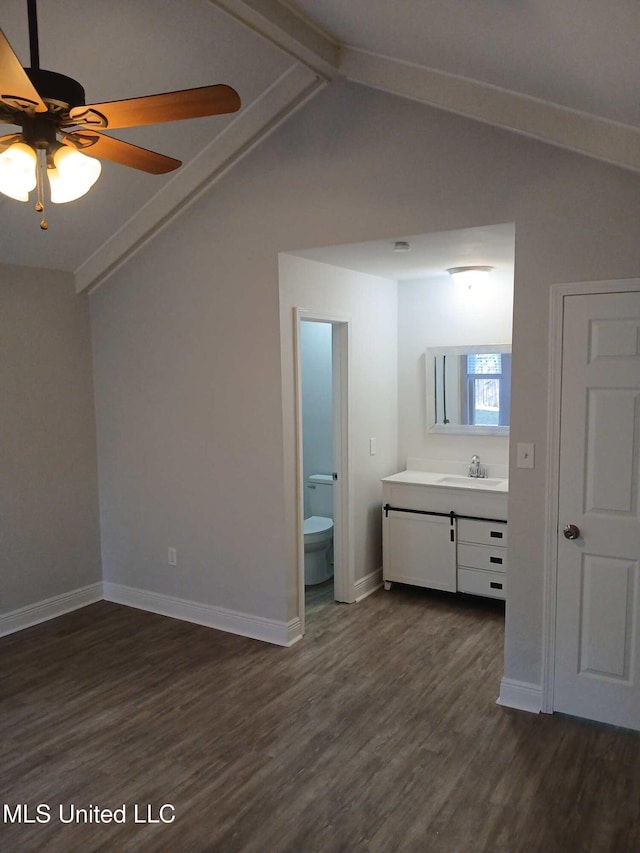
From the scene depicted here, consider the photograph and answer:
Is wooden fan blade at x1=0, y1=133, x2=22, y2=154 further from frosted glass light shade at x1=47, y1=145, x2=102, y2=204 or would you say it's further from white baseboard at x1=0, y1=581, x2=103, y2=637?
white baseboard at x1=0, y1=581, x2=103, y2=637

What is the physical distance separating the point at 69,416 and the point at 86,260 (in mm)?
1026

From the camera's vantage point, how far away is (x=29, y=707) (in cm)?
332

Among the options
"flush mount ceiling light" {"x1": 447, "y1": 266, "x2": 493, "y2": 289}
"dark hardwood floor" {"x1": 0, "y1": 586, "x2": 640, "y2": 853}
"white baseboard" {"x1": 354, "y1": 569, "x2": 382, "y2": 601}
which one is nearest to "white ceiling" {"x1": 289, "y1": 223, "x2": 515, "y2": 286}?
"flush mount ceiling light" {"x1": 447, "y1": 266, "x2": 493, "y2": 289}

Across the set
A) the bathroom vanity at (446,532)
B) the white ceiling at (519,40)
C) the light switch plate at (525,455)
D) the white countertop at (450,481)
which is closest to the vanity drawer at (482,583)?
the bathroom vanity at (446,532)

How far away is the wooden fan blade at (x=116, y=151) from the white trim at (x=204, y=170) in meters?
1.30

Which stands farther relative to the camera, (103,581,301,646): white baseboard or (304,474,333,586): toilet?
(304,474,333,586): toilet

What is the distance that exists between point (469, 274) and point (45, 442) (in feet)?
9.51

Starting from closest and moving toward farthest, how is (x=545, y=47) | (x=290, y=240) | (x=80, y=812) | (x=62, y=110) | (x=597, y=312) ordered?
(x=62, y=110) < (x=545, y=47) < (x=80, y=812) < (x=597, y=312) < (x=290, y=240)

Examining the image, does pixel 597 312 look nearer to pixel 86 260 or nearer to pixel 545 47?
pixel 545 47

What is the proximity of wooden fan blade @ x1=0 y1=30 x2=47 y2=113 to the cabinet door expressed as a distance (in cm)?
340

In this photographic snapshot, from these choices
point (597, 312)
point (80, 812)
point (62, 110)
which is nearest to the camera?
point (62, 110)

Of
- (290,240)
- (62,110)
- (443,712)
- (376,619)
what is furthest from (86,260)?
(443,712)

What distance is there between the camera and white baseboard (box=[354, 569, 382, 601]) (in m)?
4.62

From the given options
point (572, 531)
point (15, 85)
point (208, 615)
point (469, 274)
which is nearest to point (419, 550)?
point (208, 615)
